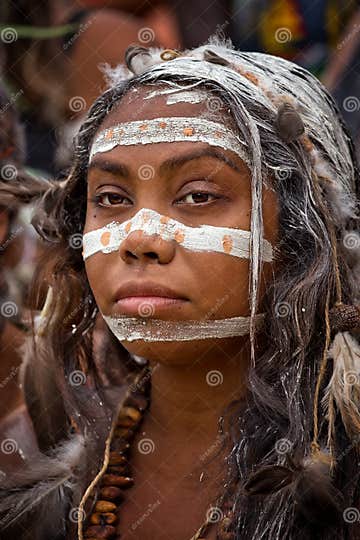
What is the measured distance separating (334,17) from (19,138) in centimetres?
169

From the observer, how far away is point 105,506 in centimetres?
250

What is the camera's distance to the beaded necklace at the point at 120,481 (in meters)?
2.35

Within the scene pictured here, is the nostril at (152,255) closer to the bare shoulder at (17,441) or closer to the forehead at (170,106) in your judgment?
the forehead at (170,106)

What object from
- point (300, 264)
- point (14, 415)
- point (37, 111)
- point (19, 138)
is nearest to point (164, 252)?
point (300, 264)

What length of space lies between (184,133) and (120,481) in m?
0.90

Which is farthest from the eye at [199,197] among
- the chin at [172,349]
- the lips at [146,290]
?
the chin at [172,349]

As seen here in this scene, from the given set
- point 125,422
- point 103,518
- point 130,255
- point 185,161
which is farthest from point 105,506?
point 185,161

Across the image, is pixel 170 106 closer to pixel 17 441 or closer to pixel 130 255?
pixel 130 255

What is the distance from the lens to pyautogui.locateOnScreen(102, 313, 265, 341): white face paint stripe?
234cm

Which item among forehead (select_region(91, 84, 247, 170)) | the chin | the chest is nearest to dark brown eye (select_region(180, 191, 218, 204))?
forehead (select_region(91, 84, 247, 170))

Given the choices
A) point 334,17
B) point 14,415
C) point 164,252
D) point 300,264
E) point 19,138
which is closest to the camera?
point 164,252

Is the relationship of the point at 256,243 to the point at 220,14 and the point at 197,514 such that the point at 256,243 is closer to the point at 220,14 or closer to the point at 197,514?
the point at 197,514

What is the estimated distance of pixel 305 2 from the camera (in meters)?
4.78

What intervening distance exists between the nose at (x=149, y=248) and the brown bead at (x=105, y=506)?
641 millimetres
